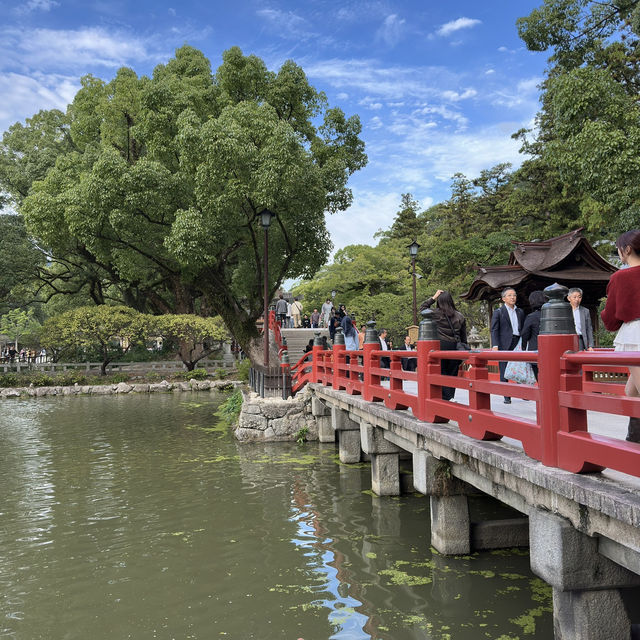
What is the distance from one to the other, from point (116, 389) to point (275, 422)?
17.5 metres

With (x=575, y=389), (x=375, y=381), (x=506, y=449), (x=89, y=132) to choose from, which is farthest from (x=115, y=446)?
(x=89, y=132)

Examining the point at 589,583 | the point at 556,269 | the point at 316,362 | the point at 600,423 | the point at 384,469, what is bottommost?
the point at 384,469

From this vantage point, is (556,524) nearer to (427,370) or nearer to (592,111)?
(427,370)

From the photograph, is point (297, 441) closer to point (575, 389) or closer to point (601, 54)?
point (575, 389)

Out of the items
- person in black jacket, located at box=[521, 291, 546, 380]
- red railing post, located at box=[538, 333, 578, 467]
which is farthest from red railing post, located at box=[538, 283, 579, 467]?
person in black jacket, located at box=[521, 291, 546, 380]

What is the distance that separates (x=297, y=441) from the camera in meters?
14.2

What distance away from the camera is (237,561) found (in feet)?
21.0

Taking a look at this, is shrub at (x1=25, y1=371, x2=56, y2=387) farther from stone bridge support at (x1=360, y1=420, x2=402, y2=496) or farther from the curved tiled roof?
stone bridge support at (x1=360, y1=420, x2=402, y2=496)

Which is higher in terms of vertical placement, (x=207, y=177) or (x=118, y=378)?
(x=207, y=177)

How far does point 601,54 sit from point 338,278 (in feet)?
61.1

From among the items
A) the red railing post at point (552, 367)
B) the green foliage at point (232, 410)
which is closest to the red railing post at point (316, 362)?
the green foliage at point (232, 410)

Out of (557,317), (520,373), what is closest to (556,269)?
(520,373)

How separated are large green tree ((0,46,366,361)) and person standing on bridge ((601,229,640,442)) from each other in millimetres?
14522

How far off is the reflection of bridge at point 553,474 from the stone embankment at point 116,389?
22.3m
